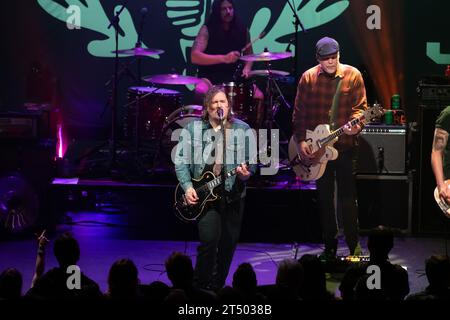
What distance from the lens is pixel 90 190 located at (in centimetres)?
991

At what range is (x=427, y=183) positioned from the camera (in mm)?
9938

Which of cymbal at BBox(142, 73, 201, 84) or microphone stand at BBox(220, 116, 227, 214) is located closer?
microphone stand at BBox(220, 116, 227, 214)

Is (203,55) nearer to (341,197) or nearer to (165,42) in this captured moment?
(165,42)

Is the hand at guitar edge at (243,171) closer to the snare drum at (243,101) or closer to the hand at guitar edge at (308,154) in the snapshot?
the hand at guitar edge at (308,154)

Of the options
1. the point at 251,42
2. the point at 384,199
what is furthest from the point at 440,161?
the point at 251,42

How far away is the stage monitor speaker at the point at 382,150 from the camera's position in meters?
10.1

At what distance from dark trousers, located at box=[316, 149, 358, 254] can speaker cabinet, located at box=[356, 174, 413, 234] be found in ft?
6.81

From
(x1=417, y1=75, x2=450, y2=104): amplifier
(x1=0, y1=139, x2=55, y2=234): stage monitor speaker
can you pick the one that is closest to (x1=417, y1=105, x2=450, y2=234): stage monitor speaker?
(x1=417, y1=75, x2=450, y2=104): amplifier

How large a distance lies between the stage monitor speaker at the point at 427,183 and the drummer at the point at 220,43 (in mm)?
2214

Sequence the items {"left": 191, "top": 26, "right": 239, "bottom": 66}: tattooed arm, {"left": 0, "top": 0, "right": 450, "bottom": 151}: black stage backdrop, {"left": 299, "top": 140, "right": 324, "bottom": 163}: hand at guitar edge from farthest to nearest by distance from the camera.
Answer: {"left": 0, "top": 0, "right": 450, "bottom": 151}: black stage backdrop < {"left": 191, "top": 26, "right": 239, "bottom": 66}: tattooed arm < {"left": 299, "top": 140, "right": 324, "bottom": 163}: hand at guitar edge

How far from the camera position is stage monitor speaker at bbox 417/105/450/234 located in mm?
9859

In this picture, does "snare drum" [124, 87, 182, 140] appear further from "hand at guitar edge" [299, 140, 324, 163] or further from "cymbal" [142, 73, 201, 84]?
"hand at guitar edge" [299, 140, 324, 163]
